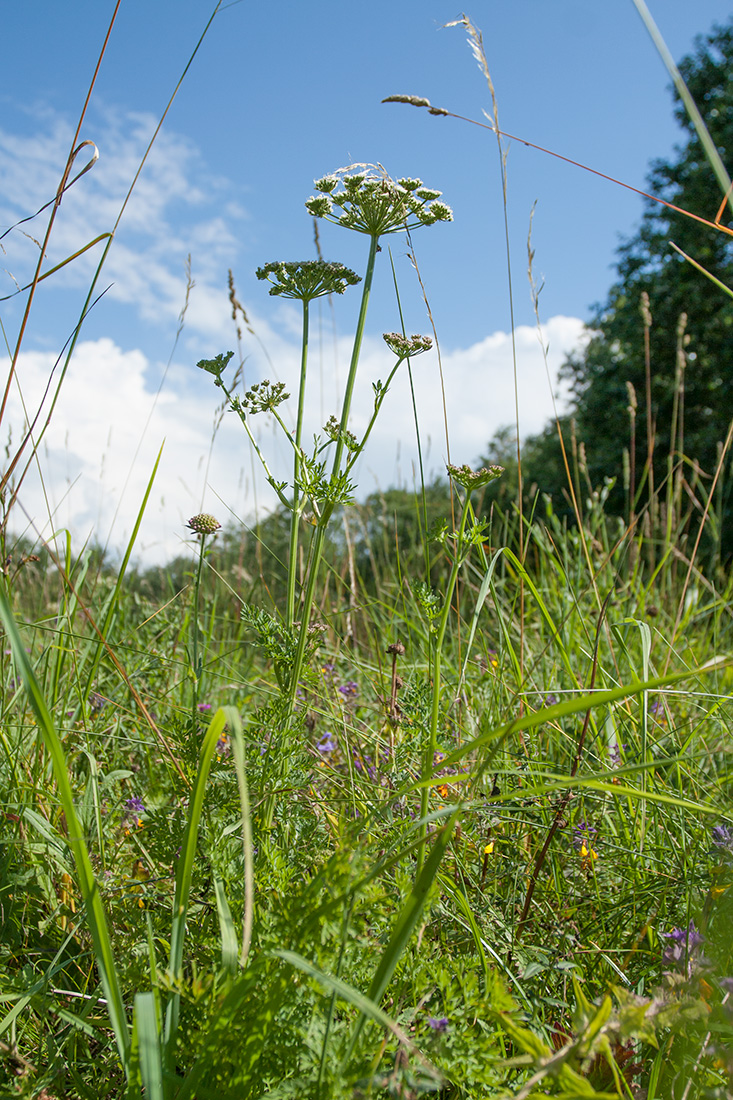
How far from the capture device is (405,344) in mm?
1341

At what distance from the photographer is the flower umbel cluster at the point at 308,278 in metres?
1.36

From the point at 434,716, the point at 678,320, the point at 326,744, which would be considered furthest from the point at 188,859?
the point at 678,320

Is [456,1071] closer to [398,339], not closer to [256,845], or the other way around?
[256,845]

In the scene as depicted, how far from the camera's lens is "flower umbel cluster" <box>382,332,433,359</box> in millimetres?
1329

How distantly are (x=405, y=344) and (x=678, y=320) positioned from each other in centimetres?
1667

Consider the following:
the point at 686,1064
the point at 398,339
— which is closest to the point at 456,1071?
the point at 686,1064

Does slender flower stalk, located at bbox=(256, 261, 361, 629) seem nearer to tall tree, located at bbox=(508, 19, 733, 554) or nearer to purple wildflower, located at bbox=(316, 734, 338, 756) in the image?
purple wildflower, located at bbox=(316, 734, 338, 756)

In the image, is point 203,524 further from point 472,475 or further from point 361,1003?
→ point 361,1003

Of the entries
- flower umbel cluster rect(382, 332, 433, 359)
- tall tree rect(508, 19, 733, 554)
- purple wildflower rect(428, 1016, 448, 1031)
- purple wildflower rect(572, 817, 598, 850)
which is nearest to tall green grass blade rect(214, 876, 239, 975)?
purple wildflower rect(428, 1016, 448, 1031)

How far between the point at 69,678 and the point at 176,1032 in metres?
1.26

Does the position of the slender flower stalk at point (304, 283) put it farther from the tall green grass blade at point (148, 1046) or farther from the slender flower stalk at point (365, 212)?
the tall green grass blade at point (148, 1046)

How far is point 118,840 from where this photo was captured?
5.05 feet

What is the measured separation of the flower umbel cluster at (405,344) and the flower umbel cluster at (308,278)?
0.14 meters

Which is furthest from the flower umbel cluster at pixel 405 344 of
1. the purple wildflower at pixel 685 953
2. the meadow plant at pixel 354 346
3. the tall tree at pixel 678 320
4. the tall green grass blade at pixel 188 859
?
the tall tree at pixel 678 320
